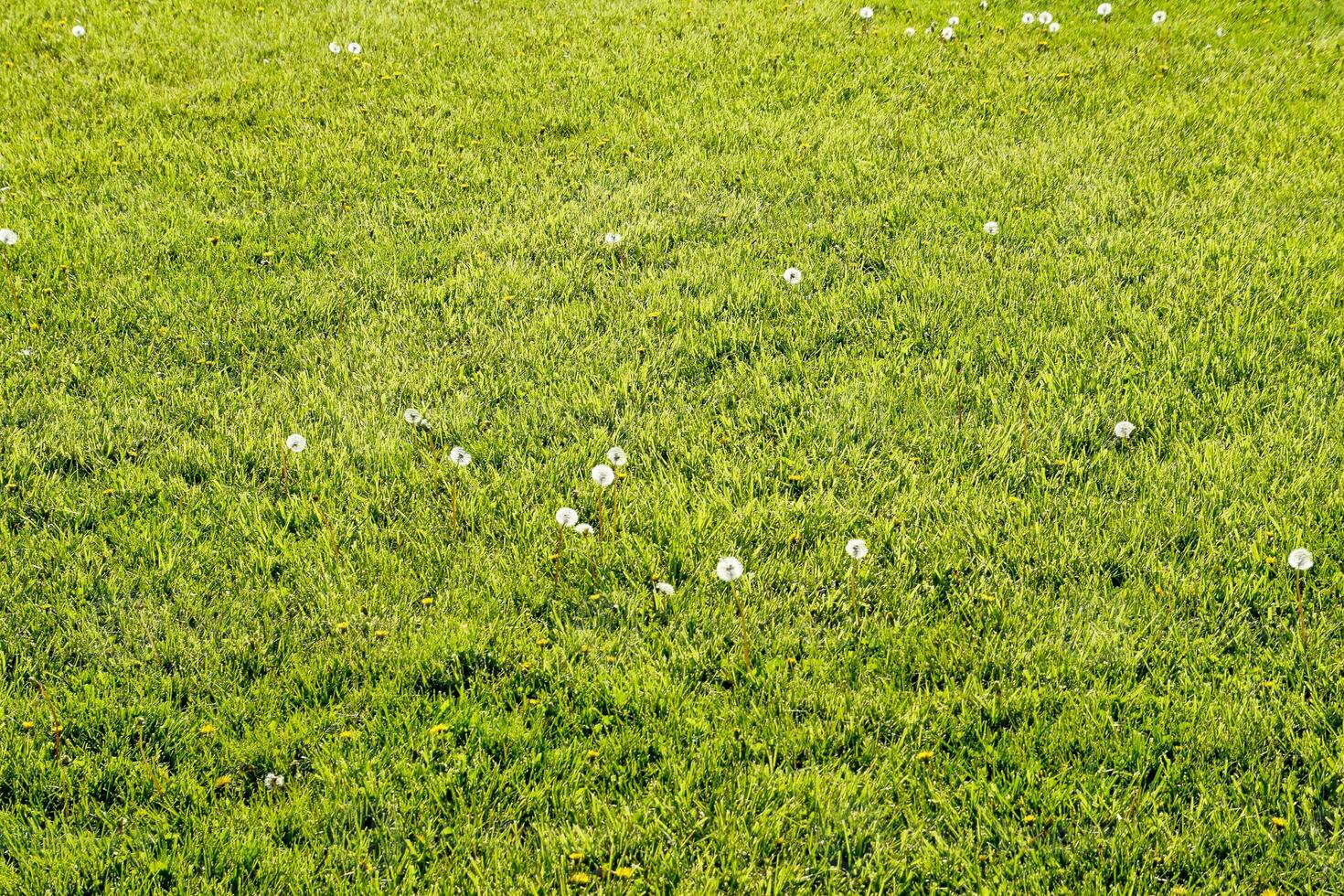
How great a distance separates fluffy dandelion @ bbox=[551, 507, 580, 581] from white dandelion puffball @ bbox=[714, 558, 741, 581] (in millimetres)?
487

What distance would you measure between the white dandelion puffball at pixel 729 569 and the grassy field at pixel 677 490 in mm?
118

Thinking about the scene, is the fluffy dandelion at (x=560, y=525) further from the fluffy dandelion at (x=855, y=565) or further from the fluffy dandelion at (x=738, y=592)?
the fluffy dandelion at (x=855, y=565)

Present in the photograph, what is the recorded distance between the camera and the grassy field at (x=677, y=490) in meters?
2.51

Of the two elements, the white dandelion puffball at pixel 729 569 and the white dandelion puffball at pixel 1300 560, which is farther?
the white dandelion puffball at pixel 729 569

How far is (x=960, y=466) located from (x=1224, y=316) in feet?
4.94

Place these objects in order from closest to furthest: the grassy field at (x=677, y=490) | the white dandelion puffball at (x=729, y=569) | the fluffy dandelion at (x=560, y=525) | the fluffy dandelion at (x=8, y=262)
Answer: the grassy field at (x=677, y=490)
the white dandelion puffball at (x=729, y=569)
the fluffy dandelion at (x=560, y=525)
the fluffy dandelion at (x=8, y=262)

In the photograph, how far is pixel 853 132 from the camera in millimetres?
6023

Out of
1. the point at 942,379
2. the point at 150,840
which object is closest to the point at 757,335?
the point at 942,379

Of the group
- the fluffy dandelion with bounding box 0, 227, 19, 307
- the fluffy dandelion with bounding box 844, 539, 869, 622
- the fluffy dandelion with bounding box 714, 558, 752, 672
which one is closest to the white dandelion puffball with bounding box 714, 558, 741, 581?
the fluffy dandelion with bounding box 714, 558, 752, 672

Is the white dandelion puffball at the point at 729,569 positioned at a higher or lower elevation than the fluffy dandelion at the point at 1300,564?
lower

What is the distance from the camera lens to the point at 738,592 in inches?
123

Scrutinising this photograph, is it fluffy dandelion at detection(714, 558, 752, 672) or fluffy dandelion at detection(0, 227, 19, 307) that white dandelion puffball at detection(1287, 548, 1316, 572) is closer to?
fluffy dandelion at detection(714, 558, 752, 672)

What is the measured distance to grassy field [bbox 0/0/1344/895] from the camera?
2.51 meters

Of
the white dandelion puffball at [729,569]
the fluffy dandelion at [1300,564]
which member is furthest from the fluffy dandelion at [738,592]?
the fluffy dandelion at [1300,564]
